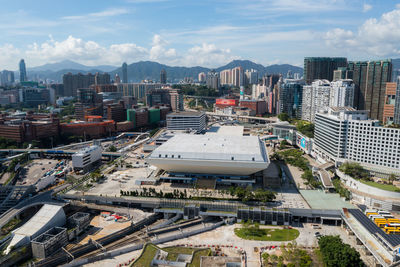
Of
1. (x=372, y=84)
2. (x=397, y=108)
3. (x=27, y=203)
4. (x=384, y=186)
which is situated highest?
(x=372, y=84)

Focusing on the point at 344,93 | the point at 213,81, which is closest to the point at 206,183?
the point at 344,93

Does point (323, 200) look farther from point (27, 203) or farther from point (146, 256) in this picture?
Result: point (27, 203)

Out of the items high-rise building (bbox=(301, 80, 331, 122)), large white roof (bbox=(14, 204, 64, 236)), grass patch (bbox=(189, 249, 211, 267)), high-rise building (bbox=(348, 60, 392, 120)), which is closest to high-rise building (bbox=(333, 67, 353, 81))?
high-rise building (bbox=(348, 60, 392, 120))

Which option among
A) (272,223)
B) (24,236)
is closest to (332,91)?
(272,223)

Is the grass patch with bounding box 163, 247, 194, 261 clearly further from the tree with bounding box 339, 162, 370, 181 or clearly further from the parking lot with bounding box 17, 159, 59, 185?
the parking lot with bounding box 17, 159, 59, 185

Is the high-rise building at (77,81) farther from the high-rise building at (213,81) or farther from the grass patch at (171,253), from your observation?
the grass patch at (171,253)
